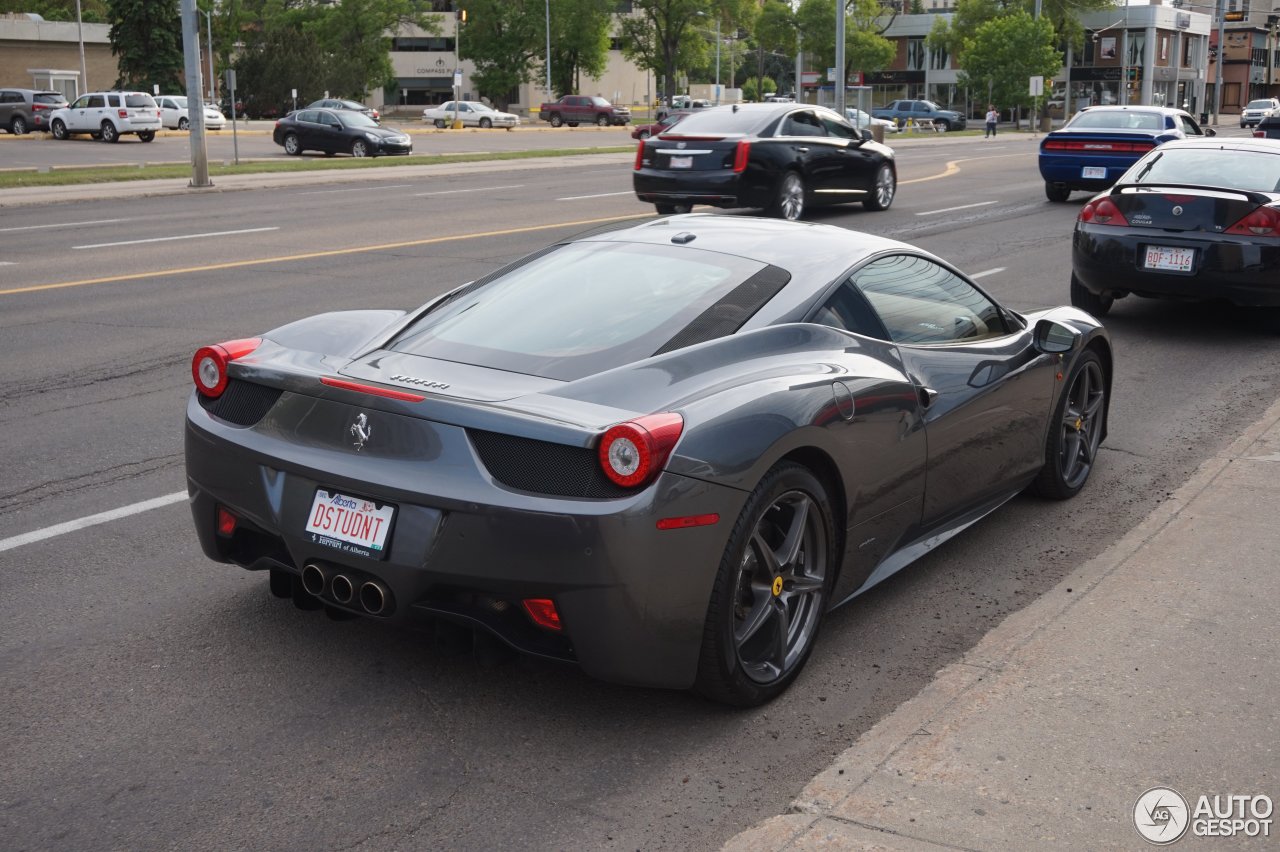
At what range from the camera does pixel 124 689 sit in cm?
427

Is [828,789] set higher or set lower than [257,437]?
lower

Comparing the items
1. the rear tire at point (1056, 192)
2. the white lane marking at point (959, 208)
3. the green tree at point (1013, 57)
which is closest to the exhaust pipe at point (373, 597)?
the white lane marking at point (959, 208)

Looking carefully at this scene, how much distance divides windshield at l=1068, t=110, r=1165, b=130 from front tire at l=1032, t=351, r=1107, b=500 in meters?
17.0

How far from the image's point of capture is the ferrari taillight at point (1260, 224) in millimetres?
10195

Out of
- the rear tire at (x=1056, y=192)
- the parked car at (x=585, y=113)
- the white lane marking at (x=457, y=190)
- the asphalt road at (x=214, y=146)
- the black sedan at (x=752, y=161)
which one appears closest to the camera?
the black sedan at (x=752, y=161)

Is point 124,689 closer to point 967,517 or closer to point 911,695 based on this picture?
point 911,695

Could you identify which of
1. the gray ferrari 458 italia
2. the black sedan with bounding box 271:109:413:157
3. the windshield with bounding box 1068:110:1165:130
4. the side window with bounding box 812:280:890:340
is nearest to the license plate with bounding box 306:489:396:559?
the gray ferrari 458 italia

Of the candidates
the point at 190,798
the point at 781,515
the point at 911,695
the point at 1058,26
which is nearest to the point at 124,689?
the point at 190,798

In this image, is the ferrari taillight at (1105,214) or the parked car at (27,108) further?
the parked car at (27,108)

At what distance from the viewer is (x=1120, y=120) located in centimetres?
2250

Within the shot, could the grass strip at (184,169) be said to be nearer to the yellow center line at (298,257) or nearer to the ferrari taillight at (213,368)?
the yellow center line at (298,257)

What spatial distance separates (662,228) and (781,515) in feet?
5.08

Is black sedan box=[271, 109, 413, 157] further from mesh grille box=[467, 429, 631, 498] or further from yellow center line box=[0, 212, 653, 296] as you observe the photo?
mesh grille box=[467, 429, 631, 498]

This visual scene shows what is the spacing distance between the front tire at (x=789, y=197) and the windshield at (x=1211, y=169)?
8.32 metres
